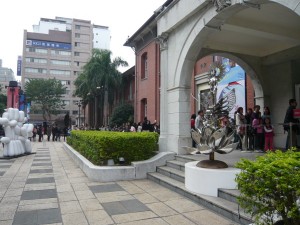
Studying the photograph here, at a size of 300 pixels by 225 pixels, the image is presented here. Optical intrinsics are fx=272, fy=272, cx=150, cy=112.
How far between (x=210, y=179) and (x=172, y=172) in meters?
1.92

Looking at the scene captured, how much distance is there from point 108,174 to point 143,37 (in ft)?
59.2

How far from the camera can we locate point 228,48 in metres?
10.6

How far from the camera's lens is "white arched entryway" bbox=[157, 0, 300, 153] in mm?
7695

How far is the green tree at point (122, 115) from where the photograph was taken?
88.4 feet

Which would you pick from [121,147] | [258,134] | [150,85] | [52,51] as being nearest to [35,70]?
[52,51]

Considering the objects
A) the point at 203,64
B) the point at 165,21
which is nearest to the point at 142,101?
the point at 203,64

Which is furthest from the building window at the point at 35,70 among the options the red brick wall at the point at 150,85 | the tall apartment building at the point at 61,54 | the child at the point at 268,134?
the child at the point at 268,134

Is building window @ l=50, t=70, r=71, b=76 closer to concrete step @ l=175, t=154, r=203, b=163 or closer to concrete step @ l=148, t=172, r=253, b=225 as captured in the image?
concrete step @ l=175, t=154, r=203, b=163

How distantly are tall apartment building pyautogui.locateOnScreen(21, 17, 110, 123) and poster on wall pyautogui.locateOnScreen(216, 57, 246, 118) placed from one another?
63.2 metres

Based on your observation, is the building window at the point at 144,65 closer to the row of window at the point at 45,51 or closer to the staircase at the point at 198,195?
the staircase at the point at 198,195

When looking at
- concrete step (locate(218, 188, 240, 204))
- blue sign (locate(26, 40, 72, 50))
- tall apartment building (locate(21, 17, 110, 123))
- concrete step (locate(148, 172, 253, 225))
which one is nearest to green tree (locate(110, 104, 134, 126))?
concrete step (locate(148, 172, 253, 225))

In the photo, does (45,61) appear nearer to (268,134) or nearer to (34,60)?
(34,60)

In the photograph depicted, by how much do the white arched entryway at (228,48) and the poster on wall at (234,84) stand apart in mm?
1279

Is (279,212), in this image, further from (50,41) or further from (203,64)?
(50,41)
